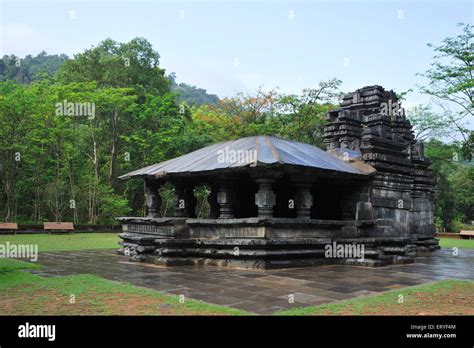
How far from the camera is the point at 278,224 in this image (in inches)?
403

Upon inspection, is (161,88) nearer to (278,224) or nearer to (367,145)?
(367,145)

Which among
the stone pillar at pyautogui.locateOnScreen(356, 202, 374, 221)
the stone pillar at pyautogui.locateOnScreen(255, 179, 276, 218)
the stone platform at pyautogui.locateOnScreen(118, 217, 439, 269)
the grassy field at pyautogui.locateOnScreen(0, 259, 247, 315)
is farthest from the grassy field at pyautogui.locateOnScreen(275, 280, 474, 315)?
the stone pillar at pyautogui.locateOnScreen(356, 202, 374, 221)

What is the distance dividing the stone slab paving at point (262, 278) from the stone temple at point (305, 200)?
62cm

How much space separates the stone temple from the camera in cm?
1023

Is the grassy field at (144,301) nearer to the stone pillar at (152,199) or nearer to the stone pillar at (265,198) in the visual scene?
the stone pillar at (265,198)

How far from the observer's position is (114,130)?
3127 cm

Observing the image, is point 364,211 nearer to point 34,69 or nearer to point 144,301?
point 144,301

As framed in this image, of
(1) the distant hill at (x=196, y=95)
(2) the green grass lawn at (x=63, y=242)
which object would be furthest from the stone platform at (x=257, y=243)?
(1) the distant hill at (x=196, y=95)

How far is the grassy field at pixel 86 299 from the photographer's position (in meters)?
5.29

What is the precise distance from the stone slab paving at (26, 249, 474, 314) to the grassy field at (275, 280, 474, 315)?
0.32 metres

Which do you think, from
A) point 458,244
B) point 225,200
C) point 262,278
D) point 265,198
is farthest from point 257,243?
point 458,244

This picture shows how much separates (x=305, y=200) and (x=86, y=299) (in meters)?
6.49
